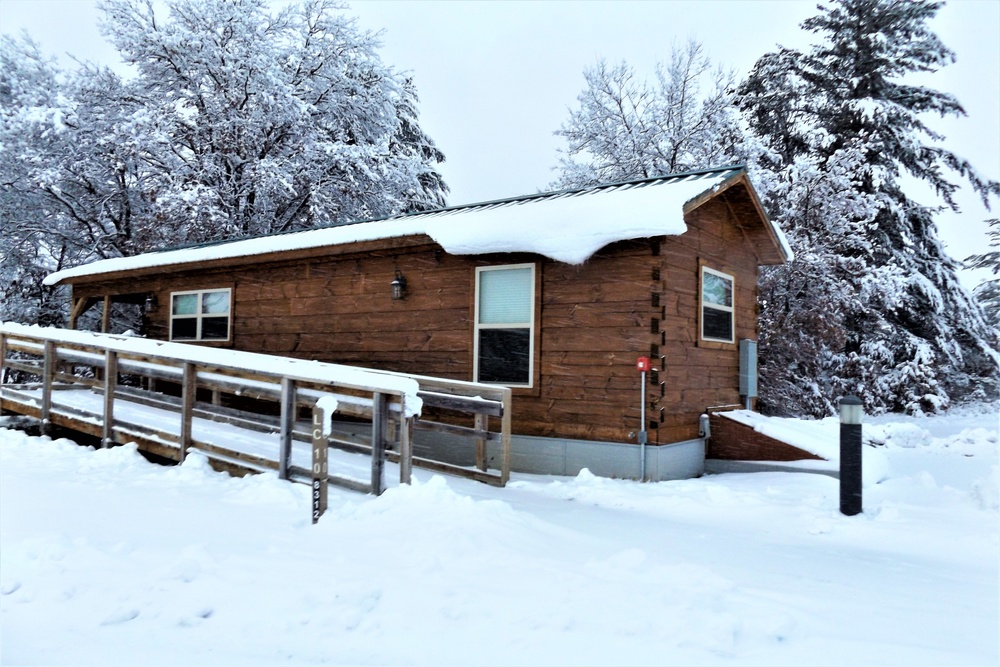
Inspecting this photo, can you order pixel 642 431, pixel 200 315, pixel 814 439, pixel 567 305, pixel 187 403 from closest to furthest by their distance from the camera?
pixel 187 403 < pixel 642 431 < pixel 567 305 < pixel 814 439 < pixel 200 315

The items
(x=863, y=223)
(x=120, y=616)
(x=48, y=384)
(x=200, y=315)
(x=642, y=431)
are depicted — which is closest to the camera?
(x=120, y=616)

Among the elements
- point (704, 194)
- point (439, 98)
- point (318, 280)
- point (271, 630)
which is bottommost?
point (271, 630)

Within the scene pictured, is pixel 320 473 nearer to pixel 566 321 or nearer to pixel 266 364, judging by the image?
pixel 266 364

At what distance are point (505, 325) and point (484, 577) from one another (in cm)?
462

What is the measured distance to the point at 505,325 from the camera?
8.06 metres

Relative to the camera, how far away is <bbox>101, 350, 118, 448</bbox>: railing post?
7656mm

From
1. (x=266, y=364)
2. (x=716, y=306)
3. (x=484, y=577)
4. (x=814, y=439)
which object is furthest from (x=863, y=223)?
(x=484, y=577)

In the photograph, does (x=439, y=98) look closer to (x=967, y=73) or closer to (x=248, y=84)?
(x=248, y=84)

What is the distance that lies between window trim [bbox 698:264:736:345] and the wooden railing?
283cm

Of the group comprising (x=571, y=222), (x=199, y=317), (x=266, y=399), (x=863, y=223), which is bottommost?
(x=266, y=399)

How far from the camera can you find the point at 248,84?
64.4 ft

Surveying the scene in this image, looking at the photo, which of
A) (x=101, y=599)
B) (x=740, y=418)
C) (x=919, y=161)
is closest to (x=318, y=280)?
(x=740, y=418)

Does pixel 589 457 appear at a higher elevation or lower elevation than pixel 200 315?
lower

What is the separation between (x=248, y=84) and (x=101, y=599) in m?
19.1
